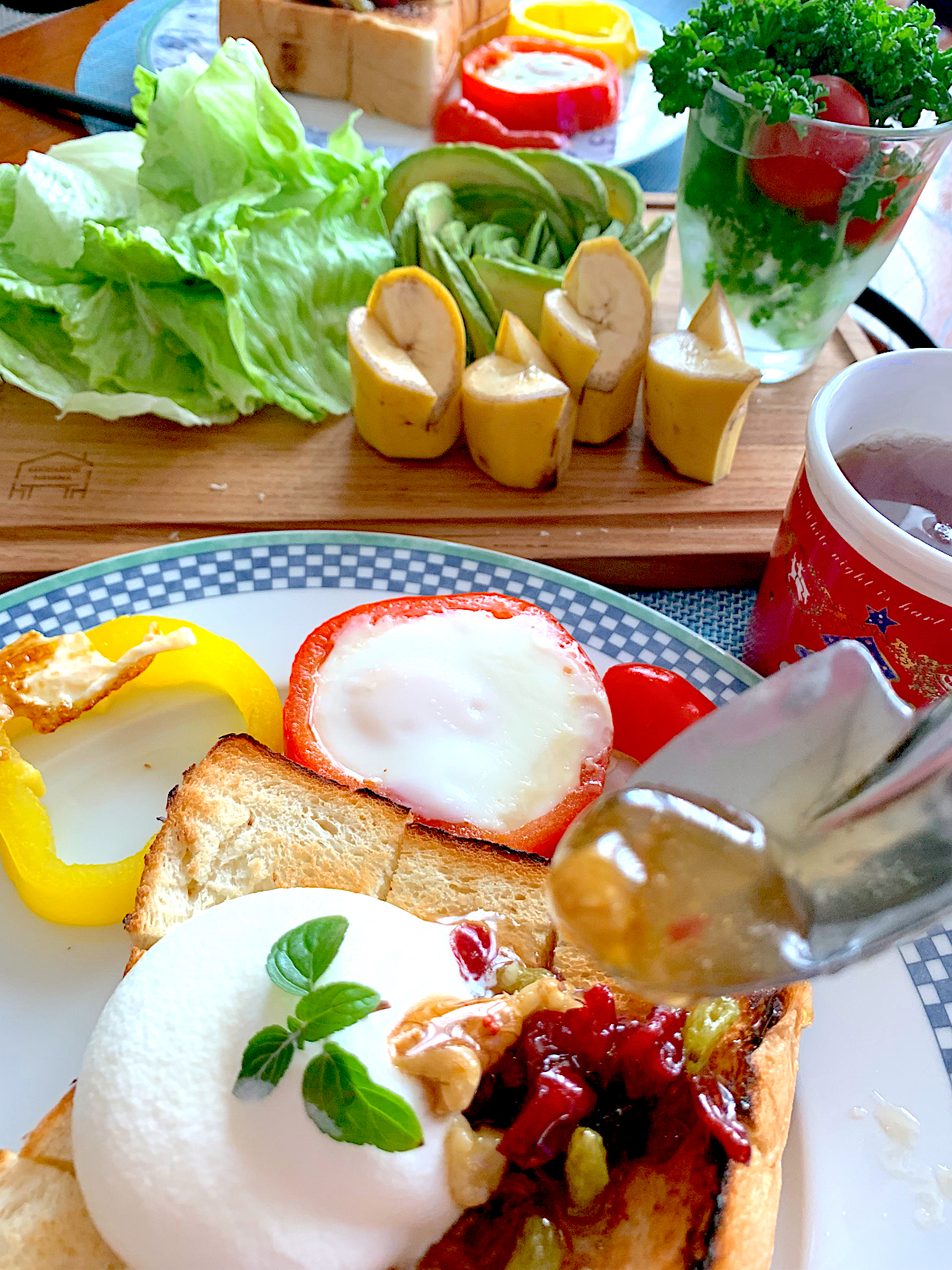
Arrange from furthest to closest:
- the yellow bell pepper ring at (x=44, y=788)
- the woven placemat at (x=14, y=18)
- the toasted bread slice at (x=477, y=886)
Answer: the woven placemat at (x=14, y=18), the yellow bell pepper ring at (x=44, y=788), the toasted bread slice at (x=477, y=886)

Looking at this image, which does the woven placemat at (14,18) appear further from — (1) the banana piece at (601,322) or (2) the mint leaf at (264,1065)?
(2) the mint leaf at (264,1065)

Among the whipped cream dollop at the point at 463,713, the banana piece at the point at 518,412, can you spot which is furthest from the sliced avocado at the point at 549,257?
the whipped cream dollop at the point at 463,713

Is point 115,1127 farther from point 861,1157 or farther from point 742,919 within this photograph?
point 861,1157

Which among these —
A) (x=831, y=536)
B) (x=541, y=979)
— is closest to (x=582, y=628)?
(x=831, y=536)

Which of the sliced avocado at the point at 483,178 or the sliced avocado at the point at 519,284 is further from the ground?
the sliced avocado at the point at 483,178

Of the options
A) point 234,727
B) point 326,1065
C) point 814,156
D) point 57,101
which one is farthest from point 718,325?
point 57,101

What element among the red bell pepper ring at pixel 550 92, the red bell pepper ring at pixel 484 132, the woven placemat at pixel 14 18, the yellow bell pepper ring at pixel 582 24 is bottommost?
the woven placemat at pixel 14 18
